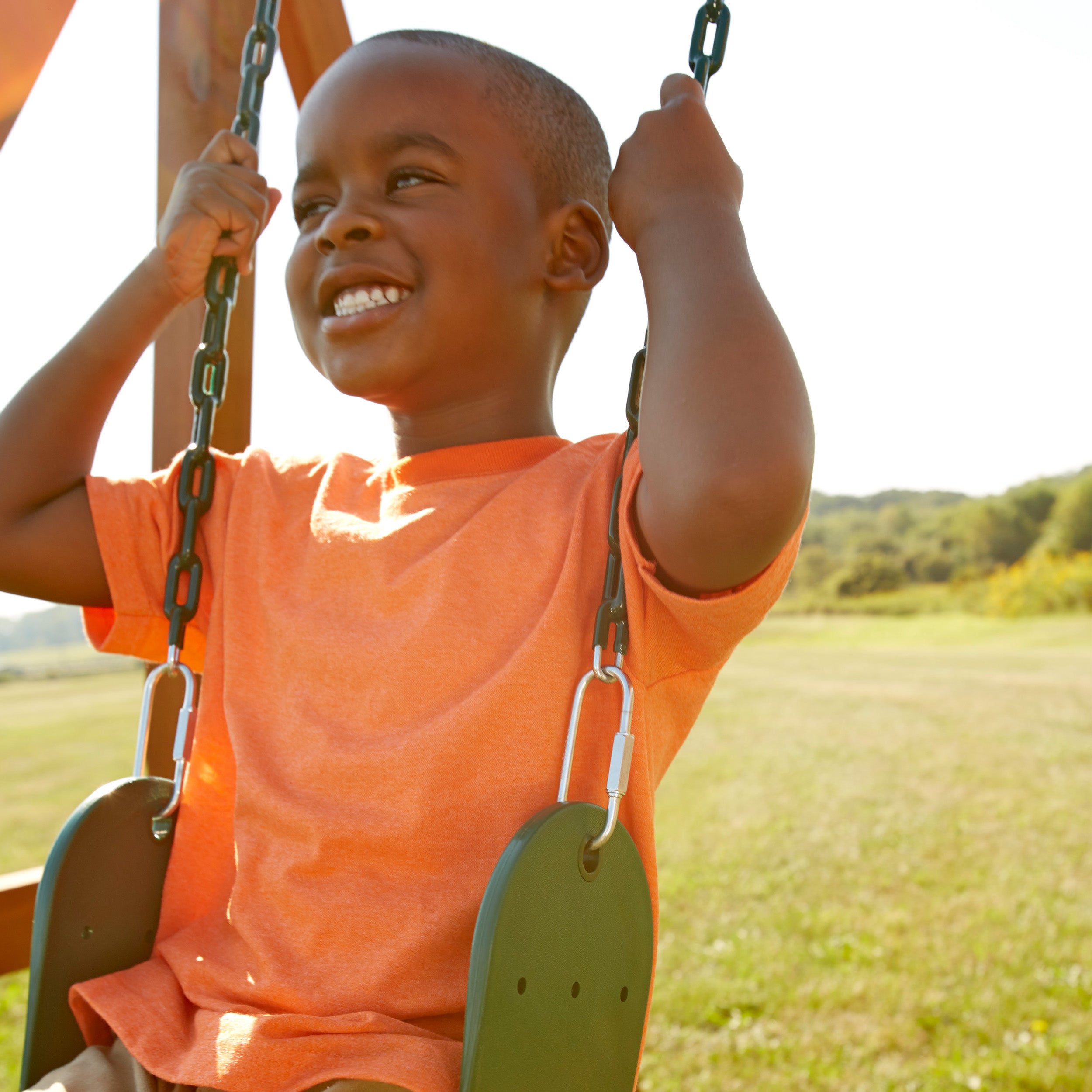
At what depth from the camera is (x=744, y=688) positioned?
505 inches

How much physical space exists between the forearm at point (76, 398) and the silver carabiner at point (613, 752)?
2.70 ft

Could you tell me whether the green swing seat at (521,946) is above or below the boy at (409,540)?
below

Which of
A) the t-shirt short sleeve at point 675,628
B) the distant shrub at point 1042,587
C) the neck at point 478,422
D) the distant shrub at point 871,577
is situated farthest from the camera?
the distant shrub at point 871,577

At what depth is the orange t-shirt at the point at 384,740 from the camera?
41.8 inches

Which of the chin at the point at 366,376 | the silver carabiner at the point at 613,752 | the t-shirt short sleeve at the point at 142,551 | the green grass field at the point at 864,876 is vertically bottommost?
the green grass field at the point at 864,876

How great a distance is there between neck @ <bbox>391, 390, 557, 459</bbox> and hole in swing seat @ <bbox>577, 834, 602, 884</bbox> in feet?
1.95

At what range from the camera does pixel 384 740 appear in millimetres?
1149

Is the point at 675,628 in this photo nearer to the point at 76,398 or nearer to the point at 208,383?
the point at 208,383

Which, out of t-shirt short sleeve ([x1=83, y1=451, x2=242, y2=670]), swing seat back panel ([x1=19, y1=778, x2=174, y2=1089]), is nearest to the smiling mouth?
t-shirt short sleeve ([x1=83, y1=451, x2=242, y2=670])

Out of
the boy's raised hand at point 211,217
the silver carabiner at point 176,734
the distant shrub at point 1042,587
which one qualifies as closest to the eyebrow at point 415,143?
the boy's raised hand at point 211,217

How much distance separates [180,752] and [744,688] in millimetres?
12048

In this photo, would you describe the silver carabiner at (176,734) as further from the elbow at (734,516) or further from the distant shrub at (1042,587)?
the distant shrub at (1042,587)

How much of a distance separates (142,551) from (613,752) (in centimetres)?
75

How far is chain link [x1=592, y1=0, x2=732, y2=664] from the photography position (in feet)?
3.38
